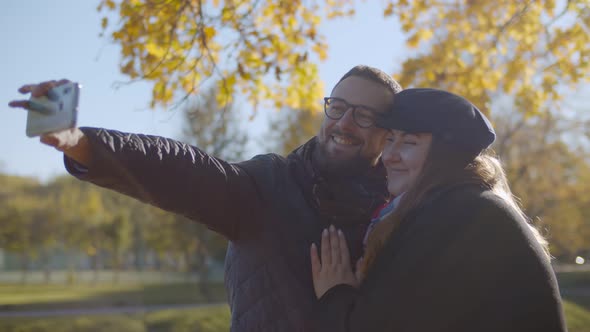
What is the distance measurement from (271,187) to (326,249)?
403 mm

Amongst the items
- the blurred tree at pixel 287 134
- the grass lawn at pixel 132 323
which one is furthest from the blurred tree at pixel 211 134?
the grass lawn at pixel 132 323

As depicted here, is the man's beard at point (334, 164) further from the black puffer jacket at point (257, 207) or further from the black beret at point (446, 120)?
the black beret at point (446, 120)

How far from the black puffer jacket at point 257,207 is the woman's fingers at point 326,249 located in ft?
0.42

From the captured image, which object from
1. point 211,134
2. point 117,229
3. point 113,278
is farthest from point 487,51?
point 113,278

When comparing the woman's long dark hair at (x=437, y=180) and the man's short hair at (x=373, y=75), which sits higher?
the man's short hair at (x=373, y=75)

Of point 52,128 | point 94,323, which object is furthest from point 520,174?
point 52,128

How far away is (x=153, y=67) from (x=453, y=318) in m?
4.24

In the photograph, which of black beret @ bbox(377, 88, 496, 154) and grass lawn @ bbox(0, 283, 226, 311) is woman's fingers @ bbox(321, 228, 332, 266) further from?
grass lawn @ bbox(0, 283, 226, 311)

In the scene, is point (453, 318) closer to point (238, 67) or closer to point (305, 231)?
point (305, 231)

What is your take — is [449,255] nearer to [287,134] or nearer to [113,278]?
[287,134]

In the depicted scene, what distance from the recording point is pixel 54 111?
1.79 m

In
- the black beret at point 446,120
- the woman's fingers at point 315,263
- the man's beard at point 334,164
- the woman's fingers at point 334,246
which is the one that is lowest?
the woman's fingers at point 315,263

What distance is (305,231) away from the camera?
2.70 m

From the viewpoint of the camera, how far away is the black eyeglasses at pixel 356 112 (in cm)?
294
